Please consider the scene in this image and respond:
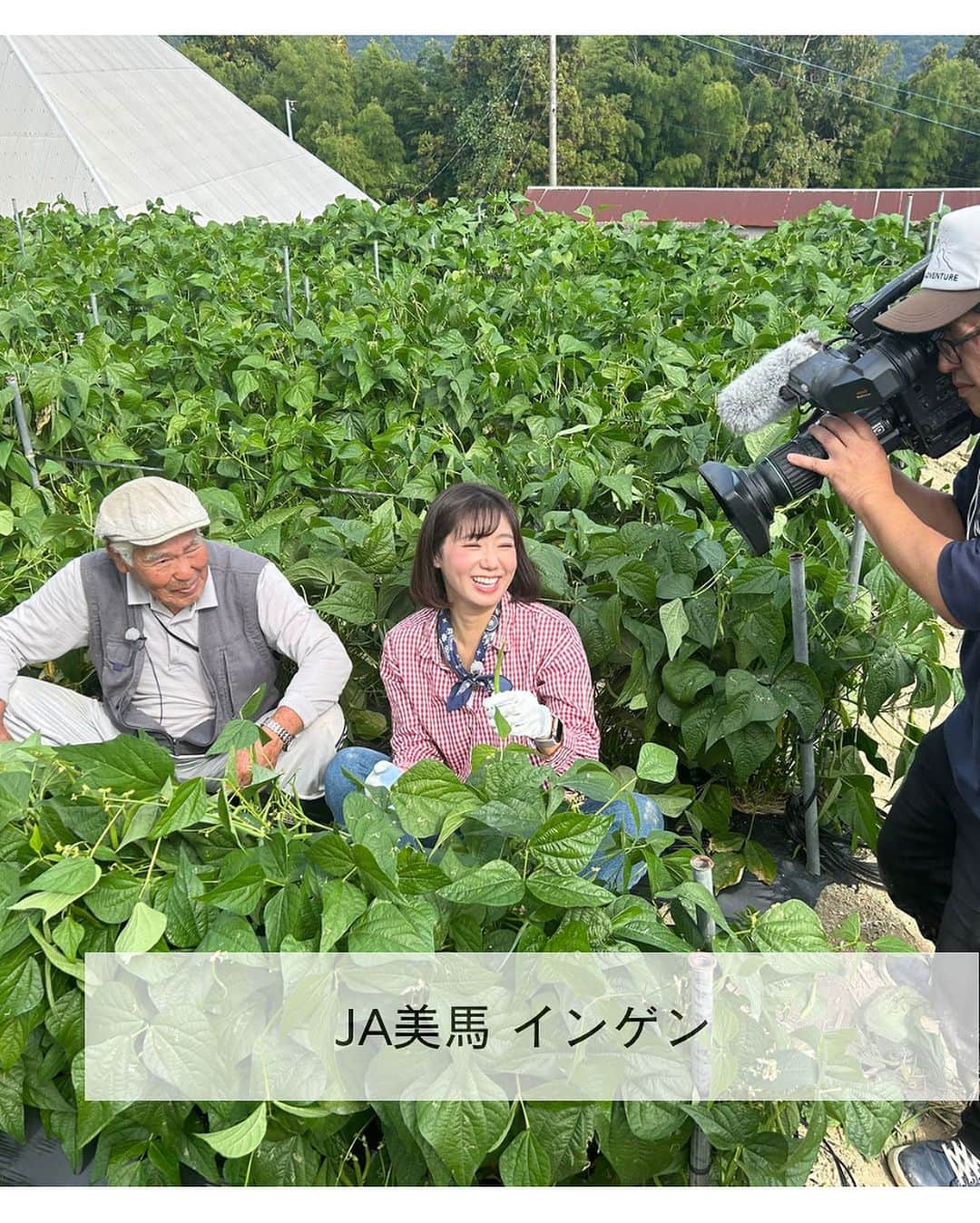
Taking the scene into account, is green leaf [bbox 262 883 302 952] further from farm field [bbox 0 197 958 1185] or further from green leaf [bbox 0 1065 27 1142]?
green leaf [bbox 0 1065 27 1142]

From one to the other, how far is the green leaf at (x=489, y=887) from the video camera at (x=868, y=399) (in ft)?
2.28

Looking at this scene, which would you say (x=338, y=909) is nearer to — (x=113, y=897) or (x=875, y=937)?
(x=113, y=897)

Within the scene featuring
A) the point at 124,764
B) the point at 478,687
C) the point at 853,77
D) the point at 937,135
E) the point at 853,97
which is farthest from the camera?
the point at 853,77

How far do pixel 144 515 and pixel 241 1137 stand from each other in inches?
46.7

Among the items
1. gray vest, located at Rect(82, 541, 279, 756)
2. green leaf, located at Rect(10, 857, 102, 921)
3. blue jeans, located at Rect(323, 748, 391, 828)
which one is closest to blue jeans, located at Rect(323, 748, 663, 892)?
blue jeans, located at Rect(323, 748, 391, 828)

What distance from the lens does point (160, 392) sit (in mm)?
3318

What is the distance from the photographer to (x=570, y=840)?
1.22 m

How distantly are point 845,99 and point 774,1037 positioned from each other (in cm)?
4249

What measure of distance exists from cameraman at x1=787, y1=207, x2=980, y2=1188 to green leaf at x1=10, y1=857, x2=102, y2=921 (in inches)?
41.7

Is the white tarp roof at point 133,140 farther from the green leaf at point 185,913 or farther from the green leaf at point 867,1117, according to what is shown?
the green leaf at point 867,1117

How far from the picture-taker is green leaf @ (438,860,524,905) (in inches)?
46.2

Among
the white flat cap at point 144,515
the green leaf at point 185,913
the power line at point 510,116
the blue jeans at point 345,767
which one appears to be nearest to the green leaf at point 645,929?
the green leaf at point 185,913

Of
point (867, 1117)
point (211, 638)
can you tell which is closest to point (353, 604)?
point (211, 638)

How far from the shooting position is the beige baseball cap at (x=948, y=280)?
4.17 feet
